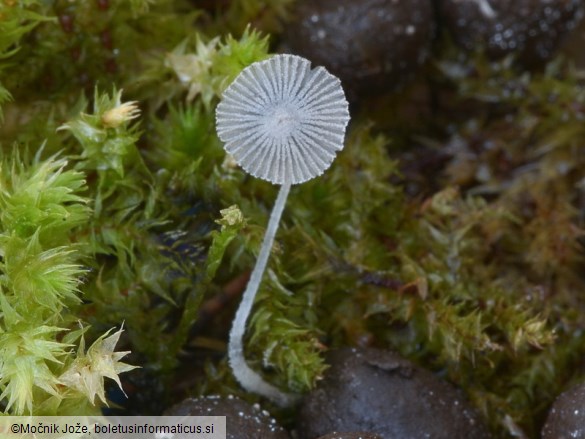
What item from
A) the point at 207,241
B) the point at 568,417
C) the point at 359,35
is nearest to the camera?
the point at 568,417

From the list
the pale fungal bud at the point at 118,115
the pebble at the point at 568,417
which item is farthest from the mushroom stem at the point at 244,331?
the pebble at the point at 568,417

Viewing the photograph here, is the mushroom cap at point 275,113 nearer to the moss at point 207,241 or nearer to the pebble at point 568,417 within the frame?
the moss at point 207,241

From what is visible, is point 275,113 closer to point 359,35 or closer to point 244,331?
point 244,331

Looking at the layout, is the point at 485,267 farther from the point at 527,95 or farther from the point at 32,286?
the point at 32,286

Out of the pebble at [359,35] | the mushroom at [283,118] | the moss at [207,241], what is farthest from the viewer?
the pebble at [359,35]

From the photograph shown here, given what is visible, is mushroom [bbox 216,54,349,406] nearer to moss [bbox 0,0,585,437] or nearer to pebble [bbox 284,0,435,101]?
moss [bbox 0,0,585,437]

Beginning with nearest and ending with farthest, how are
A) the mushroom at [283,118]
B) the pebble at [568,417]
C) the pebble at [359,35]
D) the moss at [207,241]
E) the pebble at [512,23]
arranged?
the mushroom at [283,118] < the pebble at [568,417] < the moss at [207,241] < the pebble at [359,35] < the pebble at [512,23]

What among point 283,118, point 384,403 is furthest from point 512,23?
point 384,403
